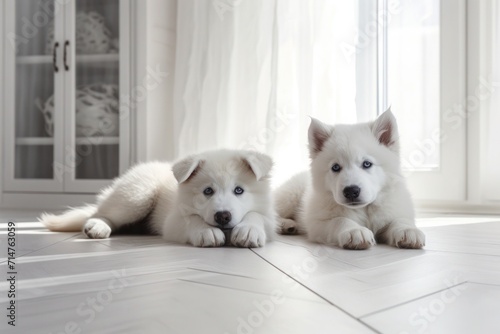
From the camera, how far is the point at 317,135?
78.3 inches

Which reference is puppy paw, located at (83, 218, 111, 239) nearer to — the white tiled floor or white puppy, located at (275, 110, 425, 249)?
the white tiled floor

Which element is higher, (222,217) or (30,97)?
(30,97)

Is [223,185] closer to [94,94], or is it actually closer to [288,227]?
[288,227]

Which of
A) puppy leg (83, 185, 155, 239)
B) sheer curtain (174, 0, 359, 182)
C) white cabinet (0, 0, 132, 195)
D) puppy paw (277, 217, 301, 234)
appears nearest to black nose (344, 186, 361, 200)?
puppy paw (277, 217, 301, 234)

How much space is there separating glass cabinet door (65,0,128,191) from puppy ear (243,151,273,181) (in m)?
1.68

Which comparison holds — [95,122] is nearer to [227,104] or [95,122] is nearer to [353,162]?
[227,104]

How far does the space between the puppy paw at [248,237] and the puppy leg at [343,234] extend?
0.76ft

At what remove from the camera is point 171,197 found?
221 centimetres

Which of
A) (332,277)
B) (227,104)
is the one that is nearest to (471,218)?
(227,104)

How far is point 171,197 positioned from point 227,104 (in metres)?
1.11

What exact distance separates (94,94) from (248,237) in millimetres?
2125

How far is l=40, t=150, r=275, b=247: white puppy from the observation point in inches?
71.5

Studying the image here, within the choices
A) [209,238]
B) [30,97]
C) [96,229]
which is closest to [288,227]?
[209,238]

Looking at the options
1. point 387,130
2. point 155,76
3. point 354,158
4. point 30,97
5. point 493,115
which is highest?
point 155,76
